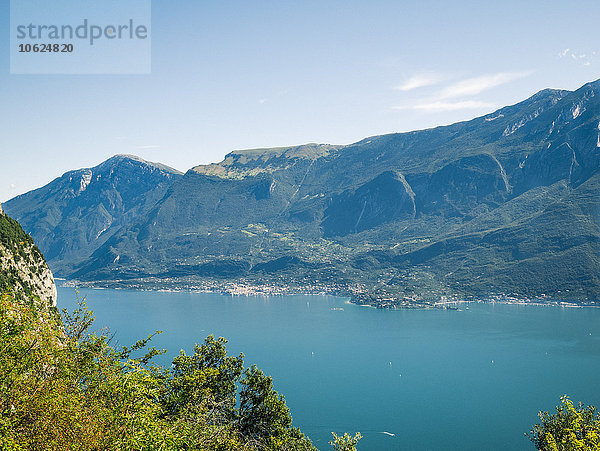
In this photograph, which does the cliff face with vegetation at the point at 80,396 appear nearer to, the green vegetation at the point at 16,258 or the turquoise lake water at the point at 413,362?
the green vegetation at the point at 16,258

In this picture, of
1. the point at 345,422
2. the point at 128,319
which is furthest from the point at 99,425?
the point at 128,319

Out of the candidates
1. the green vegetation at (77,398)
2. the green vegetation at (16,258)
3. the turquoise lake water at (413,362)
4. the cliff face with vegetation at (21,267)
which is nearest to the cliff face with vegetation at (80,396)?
the green vegetation at (77,398)

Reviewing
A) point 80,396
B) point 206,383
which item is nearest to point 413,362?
point 206,383

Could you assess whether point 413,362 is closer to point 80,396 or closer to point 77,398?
point 80,396

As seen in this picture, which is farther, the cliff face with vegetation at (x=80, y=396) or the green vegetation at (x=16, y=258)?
the green vegetation at (x=16, y=258)

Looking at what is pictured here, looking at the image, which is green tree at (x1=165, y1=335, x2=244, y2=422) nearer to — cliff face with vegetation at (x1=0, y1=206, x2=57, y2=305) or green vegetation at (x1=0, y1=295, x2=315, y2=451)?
green vegetation at (x1=0, y1=295, x2=315, y2=451)

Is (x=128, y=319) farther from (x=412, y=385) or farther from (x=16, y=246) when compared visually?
(x=16, y=246)
